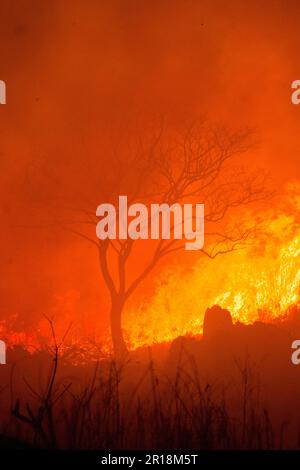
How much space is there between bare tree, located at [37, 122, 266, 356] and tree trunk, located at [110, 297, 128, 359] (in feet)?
3.57

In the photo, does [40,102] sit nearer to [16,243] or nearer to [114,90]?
[114,90]

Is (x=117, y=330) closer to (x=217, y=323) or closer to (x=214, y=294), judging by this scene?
(x=214, y=294)

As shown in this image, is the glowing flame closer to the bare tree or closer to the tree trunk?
the bare tree

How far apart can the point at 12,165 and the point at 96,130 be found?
362 centimetres

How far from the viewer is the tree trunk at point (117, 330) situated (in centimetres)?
1408

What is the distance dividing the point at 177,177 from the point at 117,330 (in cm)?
552

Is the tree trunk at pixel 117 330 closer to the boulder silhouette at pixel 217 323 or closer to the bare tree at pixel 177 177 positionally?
the bare tree at pixel 177 177

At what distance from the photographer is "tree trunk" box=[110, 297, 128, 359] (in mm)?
14084

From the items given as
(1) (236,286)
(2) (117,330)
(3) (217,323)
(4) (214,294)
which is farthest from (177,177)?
(3) (217,323)

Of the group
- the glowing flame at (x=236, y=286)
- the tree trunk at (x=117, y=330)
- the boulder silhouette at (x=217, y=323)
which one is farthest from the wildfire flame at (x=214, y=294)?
the boulder silhouette at (x=217, y=323)

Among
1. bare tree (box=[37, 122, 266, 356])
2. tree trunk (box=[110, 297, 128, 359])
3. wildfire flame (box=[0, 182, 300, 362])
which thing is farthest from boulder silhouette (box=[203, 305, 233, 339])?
bare tree (box=[37, 122, 266, 356])

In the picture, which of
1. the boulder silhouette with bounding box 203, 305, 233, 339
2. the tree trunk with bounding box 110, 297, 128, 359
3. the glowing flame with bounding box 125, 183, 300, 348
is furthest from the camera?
the glowing flame with bounding box 125, 183, 300, 348

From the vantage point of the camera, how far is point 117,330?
48.1ft
